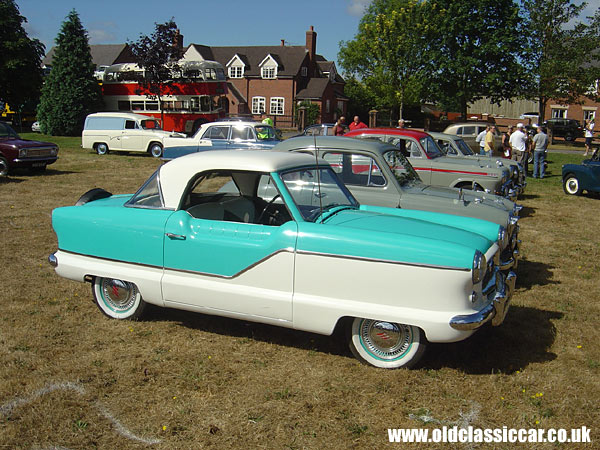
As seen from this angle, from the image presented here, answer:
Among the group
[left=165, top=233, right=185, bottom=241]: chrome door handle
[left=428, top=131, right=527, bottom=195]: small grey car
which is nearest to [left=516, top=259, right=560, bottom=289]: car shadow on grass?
[left=165, top=233, right=185, bottom=241]: chrome door handle

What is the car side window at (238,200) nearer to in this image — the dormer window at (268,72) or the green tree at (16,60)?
the green tree at (16,60)

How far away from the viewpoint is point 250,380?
14.3ft

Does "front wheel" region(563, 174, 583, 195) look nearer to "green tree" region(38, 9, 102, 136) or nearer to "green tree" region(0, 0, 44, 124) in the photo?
"green tree" region(38, 9, 102, 136)

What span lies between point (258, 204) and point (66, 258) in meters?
2.01

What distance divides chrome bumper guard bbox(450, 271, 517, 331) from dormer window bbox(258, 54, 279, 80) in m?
47.8

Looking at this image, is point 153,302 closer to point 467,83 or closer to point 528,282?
point 528,282

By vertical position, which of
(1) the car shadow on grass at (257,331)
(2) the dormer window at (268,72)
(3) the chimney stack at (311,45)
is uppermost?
(3) the chimney stack at (311,45)

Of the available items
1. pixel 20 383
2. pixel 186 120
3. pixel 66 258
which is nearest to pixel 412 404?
pixel 20 383

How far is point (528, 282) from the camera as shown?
732 cm

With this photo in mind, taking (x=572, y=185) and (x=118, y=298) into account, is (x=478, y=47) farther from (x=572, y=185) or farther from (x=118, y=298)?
(x=118, y=298)

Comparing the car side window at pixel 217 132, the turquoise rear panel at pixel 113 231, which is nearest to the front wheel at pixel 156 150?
the car side window at pixel 217 132

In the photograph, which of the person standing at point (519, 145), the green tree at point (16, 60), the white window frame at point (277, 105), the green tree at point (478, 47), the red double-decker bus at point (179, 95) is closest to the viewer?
the person standing at point (519, 145)

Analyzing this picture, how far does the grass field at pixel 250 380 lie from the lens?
12.0 ft

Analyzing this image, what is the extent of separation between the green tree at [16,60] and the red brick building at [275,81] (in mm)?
15685
